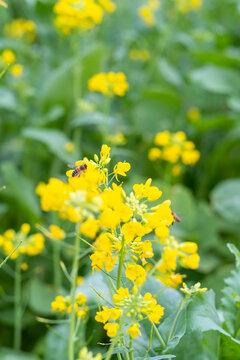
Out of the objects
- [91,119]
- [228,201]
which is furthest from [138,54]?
[228,201]

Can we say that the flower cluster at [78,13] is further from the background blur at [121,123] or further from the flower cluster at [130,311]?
the flower cluster at [130,311]

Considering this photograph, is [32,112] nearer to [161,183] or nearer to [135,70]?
[135,70]

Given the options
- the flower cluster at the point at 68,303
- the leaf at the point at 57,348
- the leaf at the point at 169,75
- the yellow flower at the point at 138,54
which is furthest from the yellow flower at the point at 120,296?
the yellow flower at the point at 138,54

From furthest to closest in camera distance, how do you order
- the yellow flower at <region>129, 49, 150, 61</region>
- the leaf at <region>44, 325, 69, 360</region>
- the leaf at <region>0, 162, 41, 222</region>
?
the yellow flower at <region>129, 49, 150, 61</region>, the leaf at <region>0, 162, 41, 222</region>, the leaf at <region>44, 325, 69, 360</region>

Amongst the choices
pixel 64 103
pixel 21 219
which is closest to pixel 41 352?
pixel 21 219

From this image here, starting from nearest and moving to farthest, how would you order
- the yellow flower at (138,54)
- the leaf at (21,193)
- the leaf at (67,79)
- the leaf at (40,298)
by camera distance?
the leaf at (40,298)
the leaf at (21,193)
the leaf at (67,79)
the yellow flower at (138,54)

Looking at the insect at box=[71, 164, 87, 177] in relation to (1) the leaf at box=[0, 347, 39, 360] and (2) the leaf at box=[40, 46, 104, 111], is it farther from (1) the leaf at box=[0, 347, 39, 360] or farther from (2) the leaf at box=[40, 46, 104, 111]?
(2) the leaf at box=[40, 46, 104, 111]

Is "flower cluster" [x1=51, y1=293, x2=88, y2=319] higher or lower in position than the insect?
lower

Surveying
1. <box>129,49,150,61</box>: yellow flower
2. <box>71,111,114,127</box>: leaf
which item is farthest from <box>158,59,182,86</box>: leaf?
<box>71,111,114,127</box>: leaf
